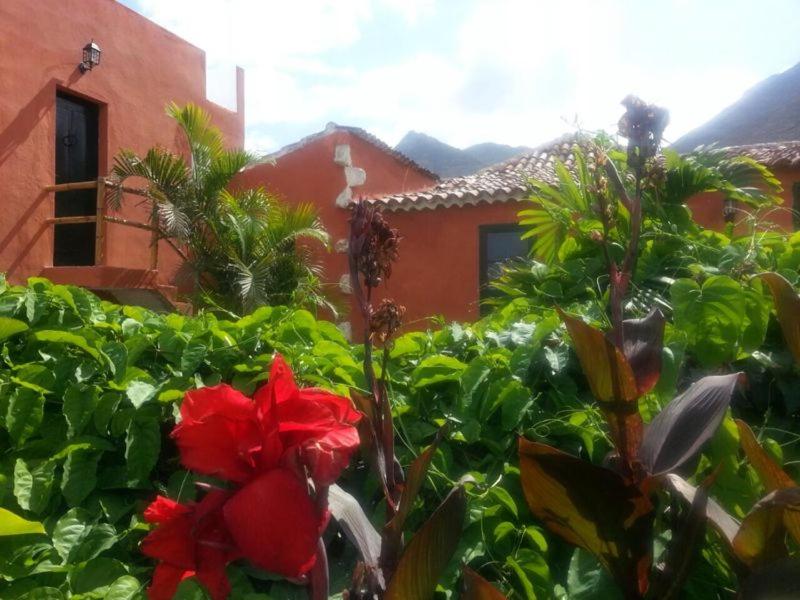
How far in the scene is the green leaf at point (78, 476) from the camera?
1.38m

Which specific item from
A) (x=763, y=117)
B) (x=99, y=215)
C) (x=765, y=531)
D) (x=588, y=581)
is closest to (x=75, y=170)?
(x=99, y=215)

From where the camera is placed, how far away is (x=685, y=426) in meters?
0.86

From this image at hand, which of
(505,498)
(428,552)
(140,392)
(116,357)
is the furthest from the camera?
(116,357)

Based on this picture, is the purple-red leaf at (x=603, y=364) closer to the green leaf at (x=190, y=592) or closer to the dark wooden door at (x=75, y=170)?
the green leaf at (x=190, y=592)

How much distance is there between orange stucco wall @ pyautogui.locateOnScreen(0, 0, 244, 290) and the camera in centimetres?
798

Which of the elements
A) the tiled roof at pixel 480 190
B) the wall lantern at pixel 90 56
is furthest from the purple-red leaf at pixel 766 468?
the wall lantern at pixel 90 56

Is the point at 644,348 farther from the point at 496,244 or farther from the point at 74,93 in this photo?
the point at 74,93

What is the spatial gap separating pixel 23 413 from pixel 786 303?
1.45 meters

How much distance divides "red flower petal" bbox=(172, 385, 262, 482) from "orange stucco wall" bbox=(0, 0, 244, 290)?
329 inches

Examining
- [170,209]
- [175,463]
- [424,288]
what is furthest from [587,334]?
[424,288]

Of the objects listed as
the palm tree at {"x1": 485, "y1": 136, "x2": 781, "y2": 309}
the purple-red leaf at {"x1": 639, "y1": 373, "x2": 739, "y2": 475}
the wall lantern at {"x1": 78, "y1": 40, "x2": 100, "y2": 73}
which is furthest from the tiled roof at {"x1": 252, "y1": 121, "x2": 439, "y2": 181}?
the purple-red leaf at {"x1": 639, "y1": 373, "x2": 739, "y2": 475}

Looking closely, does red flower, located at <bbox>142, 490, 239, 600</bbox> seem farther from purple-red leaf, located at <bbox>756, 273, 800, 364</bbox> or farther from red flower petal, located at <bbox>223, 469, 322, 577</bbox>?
purple-red leaf, located at <bbox>756, 273, 800, 364</bbox>

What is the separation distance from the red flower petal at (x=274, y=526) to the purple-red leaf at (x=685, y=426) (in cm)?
44

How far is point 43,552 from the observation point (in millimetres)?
1325
